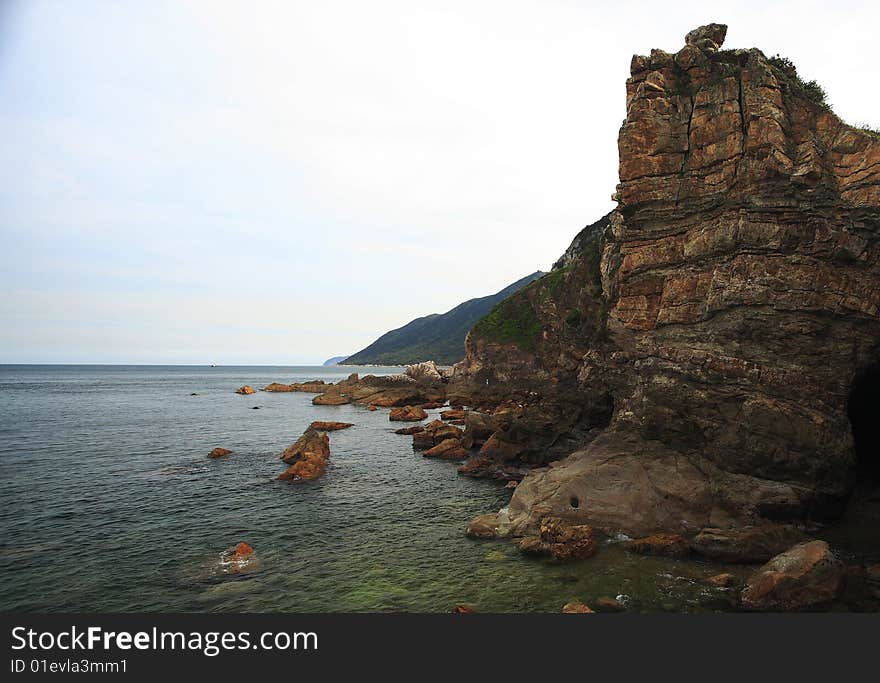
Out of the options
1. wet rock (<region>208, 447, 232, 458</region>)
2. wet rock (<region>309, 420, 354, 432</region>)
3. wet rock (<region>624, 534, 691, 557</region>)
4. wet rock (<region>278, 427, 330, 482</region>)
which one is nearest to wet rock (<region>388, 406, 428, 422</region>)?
wet rock (<region>309, 420, 354, 432</region>)

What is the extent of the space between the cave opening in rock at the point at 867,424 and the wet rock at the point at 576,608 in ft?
69.0

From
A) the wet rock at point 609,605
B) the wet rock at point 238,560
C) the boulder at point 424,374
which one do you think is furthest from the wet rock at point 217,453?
the boulder at point 424,374

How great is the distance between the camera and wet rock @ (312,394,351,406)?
97.0 m

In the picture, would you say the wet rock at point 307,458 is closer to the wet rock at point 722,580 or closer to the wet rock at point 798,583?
the wet rock at point 722,580

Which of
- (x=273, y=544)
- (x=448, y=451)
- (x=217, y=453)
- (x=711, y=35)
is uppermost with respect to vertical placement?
(x=711, y=35)

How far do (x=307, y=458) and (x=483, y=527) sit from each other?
1884 cm

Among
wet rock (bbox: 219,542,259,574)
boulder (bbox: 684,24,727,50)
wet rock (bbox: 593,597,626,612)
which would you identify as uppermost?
boulder (bbox: 684,24,727,50)

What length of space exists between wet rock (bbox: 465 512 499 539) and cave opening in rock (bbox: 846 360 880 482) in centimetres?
2115

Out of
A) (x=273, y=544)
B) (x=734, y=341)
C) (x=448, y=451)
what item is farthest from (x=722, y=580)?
(x=448, y=451)

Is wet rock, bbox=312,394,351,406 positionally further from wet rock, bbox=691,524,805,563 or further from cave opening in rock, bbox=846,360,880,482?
cave opening in rock, bbox=846,360,880,482

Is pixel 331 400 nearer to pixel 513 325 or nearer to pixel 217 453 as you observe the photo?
pixel 513 325

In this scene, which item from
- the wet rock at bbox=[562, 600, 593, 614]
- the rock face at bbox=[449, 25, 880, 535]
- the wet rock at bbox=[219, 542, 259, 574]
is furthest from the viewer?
the rock face at bbox=[449, 25, 880, 535]

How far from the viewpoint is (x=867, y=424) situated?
28.1 metres

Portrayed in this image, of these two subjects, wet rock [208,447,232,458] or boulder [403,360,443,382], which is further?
boulder [403,360,443,382]
